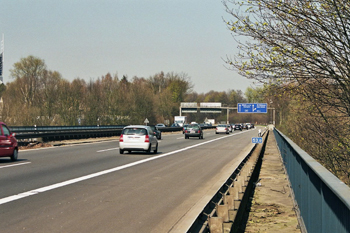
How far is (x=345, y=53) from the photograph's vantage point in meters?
14.1

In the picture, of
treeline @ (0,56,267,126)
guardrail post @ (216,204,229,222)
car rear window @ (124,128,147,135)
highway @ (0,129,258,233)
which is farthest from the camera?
treeline @ (0,56,267,126)

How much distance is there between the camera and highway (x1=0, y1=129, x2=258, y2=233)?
8750mm

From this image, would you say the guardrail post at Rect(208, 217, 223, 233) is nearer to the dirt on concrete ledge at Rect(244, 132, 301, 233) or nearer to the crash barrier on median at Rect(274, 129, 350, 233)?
the crash barrier on median at Rect(274, 129, 350, 233)

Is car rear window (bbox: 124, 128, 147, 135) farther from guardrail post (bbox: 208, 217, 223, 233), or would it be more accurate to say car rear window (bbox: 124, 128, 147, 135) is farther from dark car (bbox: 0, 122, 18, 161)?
guardrail post (bbox: 208, 217, 223, 233)

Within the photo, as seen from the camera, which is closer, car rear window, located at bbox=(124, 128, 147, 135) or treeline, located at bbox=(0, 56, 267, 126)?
car rear window, located at bbox=(124, 128, 147, 135)

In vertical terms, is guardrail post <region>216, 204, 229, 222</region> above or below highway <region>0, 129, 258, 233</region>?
above

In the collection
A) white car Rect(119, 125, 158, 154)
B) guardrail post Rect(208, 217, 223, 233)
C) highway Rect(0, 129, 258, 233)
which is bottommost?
highway Rect(0, 129, 258, 233)

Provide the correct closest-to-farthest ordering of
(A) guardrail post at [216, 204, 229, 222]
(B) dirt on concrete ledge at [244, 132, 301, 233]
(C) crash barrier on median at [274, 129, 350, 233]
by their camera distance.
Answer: (C) crash barrier on median at [274, 129, 350, 233], (A) guardrail post at [216, 204, 229, 222], (B) dirt on concrete ledge at [244, 132, 301, 233]

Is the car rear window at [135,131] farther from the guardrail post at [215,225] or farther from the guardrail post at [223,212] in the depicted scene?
the guardrail post at [215,225]

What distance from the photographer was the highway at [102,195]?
28.7 feet

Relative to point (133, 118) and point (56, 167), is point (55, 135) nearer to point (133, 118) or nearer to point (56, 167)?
point (56, 167)

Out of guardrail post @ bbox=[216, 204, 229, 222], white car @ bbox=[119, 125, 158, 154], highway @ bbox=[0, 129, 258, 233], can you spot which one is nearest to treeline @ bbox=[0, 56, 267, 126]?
white car @ bbox=[119, 125, 158, 154]

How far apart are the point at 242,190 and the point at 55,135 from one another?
2770cm

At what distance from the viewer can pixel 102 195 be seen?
39.9ft
